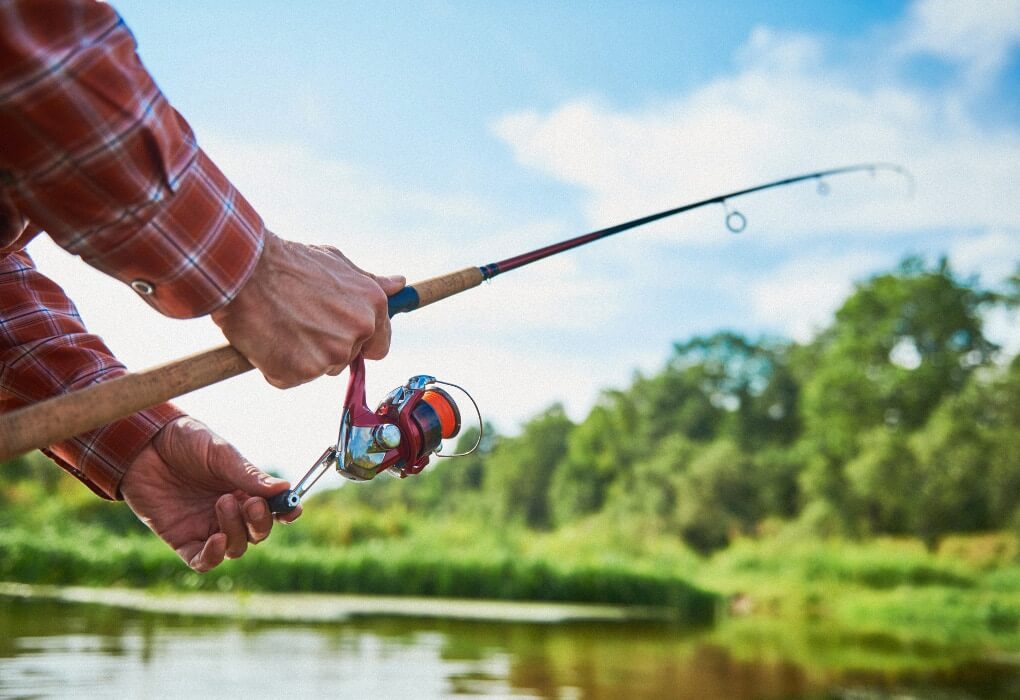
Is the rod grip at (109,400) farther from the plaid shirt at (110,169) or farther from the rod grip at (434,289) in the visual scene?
the rod grip at (434,289)

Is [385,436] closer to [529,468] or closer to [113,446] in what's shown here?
[113,446]

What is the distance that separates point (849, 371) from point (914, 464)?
5825 mm

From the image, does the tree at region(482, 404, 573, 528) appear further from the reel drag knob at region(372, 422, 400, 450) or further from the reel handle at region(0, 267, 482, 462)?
the reel handle at region(0, 267, 482, 462)

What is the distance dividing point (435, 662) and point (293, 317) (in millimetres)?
7055

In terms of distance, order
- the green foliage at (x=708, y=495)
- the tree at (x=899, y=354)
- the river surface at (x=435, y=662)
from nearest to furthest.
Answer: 1. the river surface at (x=435, y=662)
2. the green foliage at (x=708, y=495)
3. the tree at (x=899, y=354)

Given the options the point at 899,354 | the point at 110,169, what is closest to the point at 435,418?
the point at 110,169

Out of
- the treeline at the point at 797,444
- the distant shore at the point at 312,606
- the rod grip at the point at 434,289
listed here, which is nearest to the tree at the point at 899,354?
the treeline at the point at 797,444

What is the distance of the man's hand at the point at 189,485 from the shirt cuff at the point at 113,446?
13 mm

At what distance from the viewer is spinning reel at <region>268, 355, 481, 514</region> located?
1347 millimetres

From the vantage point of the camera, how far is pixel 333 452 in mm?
1393

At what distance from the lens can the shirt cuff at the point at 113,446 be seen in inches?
56.2

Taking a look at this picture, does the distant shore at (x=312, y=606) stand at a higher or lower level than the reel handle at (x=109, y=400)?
lower

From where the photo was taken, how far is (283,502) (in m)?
1.28

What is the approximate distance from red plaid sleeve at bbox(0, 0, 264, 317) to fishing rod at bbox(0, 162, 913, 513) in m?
0.09
